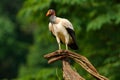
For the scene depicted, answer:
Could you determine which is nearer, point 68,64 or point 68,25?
point 68,64

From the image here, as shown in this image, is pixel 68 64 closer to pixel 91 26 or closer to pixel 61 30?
pixel 61 30

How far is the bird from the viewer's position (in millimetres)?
5514

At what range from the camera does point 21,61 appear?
25172 mm

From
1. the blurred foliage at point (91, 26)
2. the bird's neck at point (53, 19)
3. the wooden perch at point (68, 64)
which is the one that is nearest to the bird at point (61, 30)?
the bird's neck at point (53, 19)

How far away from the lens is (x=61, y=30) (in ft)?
18.6

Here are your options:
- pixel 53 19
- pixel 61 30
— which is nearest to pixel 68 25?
pixel 61 30

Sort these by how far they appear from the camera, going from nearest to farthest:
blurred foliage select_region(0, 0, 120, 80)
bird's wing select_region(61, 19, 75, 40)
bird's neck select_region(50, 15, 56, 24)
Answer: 1. bird's neck select_region(50, 15, 56, 24)
2. bird's wing select_region(61, 19, 75, 40)
3. blurred foliage select_region(0, 0, 120, 80)

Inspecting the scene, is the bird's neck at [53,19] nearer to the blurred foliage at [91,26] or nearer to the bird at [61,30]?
the bird at [61,30]

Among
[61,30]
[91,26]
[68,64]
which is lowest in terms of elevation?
[68,64]

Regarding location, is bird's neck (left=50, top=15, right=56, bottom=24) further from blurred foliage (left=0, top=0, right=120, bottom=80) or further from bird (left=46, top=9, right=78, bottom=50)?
blurred foliage (left=0, top=0, right=120, bottom=80)

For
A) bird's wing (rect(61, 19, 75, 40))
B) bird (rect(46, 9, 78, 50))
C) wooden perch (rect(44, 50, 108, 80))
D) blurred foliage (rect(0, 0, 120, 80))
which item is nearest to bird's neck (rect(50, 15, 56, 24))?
bird (rect(46, 9, 78, 50))

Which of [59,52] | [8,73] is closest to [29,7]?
[59,52]

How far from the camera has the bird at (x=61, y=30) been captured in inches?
217

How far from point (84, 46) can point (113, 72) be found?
3.49 feet
